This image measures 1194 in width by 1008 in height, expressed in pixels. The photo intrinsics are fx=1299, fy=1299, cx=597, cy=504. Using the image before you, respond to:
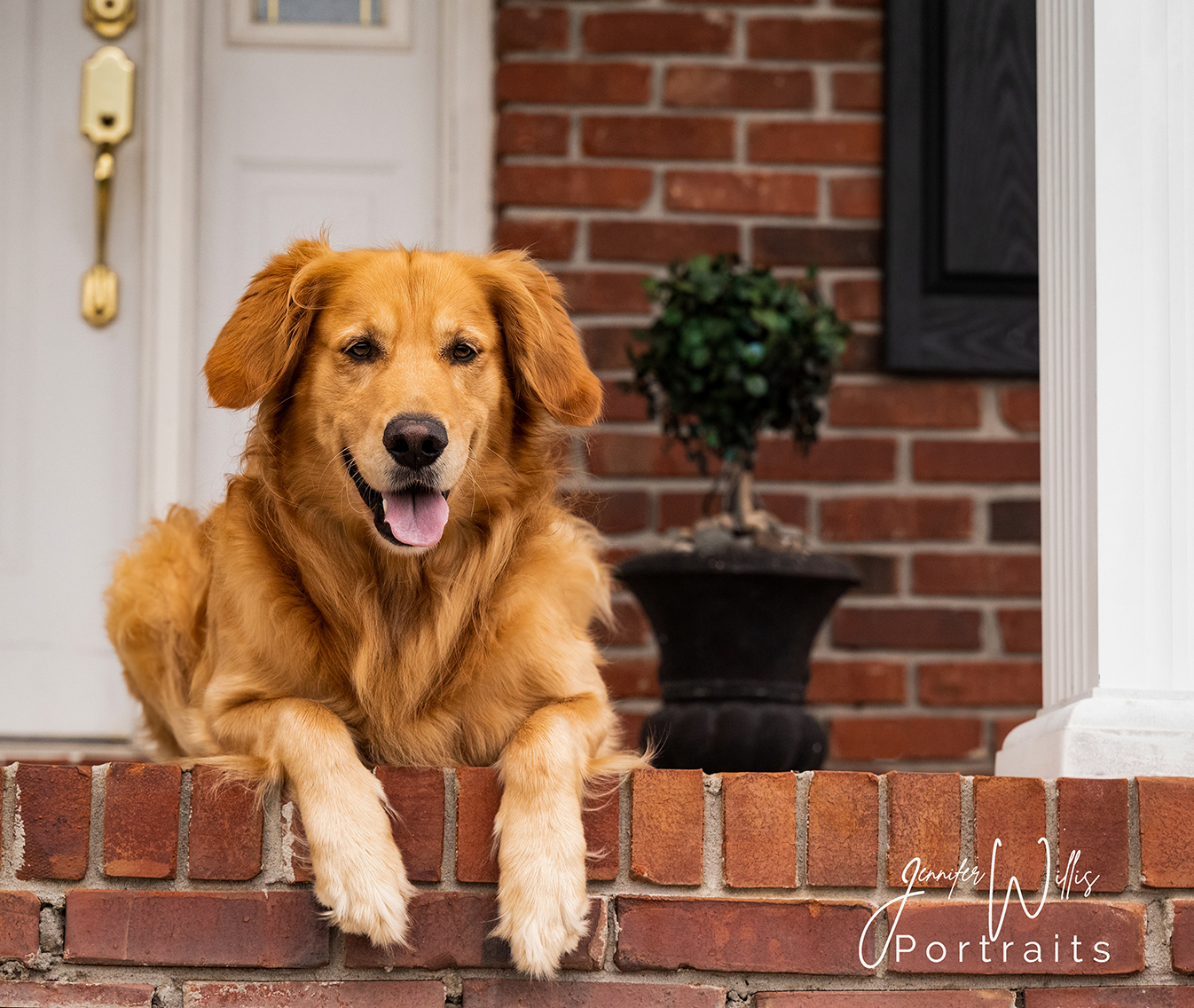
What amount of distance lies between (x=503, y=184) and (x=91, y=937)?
197cm

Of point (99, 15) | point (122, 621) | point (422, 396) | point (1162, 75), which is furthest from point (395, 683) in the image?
point (99, 15)

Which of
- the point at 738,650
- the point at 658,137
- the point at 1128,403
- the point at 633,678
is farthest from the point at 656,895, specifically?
the point at 658,137

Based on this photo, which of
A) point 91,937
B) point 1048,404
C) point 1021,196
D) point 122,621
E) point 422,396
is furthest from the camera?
point 1021,196

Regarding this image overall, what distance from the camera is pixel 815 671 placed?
2.98 meters

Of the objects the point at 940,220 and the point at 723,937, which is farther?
the point at 940,220

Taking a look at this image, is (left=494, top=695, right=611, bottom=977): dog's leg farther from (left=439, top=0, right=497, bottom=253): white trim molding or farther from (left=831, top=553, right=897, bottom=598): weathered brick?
(left=439, top=0, right=497, bottom=253): white trim molding

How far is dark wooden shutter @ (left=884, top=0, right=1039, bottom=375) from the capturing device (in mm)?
2947

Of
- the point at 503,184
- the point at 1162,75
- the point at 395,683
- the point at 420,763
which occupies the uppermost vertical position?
the point at 503,184

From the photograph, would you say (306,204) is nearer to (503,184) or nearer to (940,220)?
(503,184)

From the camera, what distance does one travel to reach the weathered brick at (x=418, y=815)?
149cm

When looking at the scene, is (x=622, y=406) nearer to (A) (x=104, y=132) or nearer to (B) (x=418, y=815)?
(A) (x=104, y=132)

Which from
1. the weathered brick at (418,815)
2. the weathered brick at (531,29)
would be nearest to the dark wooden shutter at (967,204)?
the weathered brick at (531,29)

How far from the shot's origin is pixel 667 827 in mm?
1509

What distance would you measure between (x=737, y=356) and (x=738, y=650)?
559 mm
